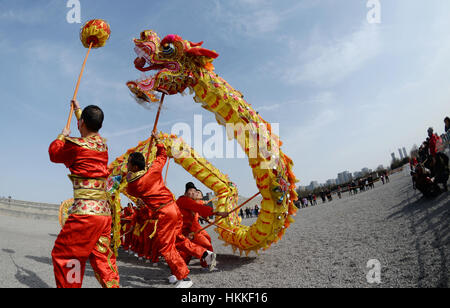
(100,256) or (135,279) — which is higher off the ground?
(100,256)

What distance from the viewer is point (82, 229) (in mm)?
2342

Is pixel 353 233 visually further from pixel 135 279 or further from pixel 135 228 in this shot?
pixel 135 228

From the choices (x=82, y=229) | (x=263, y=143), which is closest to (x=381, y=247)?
(x=263, y=143)

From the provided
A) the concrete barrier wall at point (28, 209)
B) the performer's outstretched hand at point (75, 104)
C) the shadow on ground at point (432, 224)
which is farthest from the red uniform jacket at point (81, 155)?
the concrete barrier wall at point (28, 209)

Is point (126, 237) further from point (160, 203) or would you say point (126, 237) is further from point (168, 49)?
point (168, 49)

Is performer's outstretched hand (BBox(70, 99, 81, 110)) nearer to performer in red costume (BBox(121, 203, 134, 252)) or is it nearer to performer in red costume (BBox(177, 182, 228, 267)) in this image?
performer in red costume (BBox(177, 182, 228, 267))

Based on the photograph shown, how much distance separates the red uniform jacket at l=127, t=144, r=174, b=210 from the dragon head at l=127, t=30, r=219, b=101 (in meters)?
1.44

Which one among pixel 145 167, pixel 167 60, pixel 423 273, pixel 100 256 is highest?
pixel 167 60

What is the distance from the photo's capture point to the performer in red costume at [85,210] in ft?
7.44

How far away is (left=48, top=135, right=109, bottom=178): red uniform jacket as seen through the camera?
7.63ft

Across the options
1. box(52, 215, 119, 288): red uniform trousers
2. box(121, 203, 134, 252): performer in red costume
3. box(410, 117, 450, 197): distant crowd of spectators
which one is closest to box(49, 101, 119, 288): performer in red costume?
box(52, 215, 119, 288): red uniform trousers

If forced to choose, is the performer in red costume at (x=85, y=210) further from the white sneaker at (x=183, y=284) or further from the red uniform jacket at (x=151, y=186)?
the white sneaker at (x=183, y=284)

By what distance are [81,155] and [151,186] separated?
1.37 meters

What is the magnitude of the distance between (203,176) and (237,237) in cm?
167
